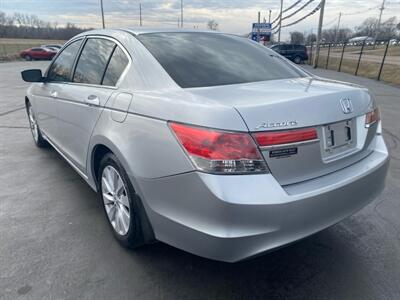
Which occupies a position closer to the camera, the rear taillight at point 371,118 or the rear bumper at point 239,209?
the rear bumper at point 239,209

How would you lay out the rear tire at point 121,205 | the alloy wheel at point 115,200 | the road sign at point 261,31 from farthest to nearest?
the road sign at point 261,31 → the alloy wheel at point 115,200 → the rear tire at point 121,205

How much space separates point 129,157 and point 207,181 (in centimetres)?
68

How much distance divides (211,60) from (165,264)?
61.6 inches

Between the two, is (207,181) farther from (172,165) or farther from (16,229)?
(16,229)

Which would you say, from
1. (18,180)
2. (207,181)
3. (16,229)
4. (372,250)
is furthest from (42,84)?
(372,250)

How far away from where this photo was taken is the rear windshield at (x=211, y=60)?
2334 mm

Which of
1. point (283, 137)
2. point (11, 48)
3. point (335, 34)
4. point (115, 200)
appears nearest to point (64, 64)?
point (115, 200)

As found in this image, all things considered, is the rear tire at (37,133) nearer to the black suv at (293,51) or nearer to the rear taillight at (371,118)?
the rear taillight at (371,118)

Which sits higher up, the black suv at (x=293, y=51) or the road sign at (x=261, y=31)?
the road sign at (x=261, y=31)

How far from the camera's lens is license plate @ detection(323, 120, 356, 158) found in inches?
77.9

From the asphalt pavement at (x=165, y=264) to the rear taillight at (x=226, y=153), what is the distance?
3.04 feet

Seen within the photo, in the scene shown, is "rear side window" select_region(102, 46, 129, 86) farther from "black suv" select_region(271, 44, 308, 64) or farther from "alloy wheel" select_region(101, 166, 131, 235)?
"black suv" select_region(271, 44, 308, 64)

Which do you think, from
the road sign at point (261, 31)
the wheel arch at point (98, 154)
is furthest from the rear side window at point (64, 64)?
the road sign at point (261, 31)

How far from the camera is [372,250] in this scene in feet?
8.57
